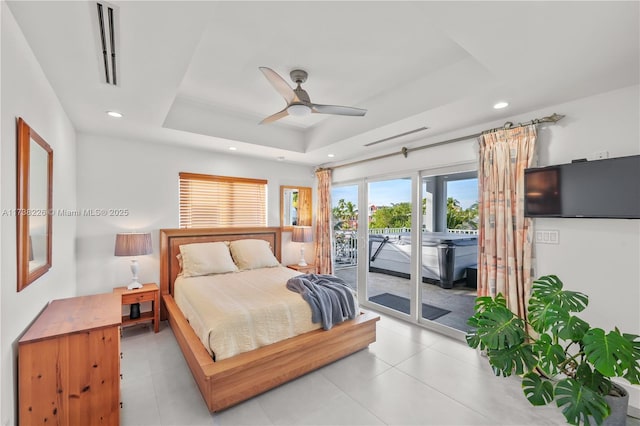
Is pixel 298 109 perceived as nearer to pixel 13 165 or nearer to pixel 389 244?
pixel 13 165

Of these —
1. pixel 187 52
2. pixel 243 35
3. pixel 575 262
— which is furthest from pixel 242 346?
pixel 575 262

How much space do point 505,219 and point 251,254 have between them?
3.18 m

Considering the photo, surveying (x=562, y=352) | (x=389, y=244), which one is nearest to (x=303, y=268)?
(x=389, y=244)

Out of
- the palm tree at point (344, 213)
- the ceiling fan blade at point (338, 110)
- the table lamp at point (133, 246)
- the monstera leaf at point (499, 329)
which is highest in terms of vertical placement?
the ceiling fan blade at point (338, 110)

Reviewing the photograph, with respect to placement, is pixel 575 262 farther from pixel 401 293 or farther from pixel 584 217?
pixel 401 293

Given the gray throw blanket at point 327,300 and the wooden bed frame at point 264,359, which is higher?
the gray throw blanket at point 327,300

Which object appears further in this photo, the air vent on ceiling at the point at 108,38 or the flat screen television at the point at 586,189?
the flat screen television at the point at 586,189

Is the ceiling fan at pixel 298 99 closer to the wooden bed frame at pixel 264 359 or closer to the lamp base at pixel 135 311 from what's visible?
the wooden bed frame at pixel 264 359

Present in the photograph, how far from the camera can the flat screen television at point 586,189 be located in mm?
2033

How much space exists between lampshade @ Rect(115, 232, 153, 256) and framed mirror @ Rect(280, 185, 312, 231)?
2135 mm

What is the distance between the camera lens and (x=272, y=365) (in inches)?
91.0

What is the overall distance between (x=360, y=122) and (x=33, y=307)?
10.6ft

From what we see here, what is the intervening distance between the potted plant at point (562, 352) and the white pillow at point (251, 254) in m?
2.78

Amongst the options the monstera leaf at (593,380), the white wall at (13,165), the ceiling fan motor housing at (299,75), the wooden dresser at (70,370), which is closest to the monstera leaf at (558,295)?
the monstera leaf at (593,380)
